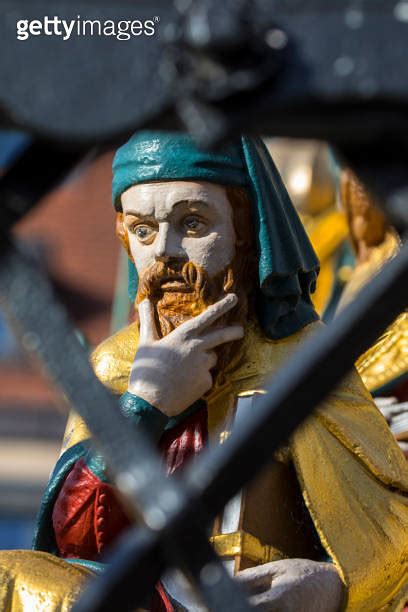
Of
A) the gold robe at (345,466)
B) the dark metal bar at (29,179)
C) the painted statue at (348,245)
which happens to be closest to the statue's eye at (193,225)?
the gold robe at (345,466)

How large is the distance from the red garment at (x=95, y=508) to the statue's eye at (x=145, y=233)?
1.40 ft

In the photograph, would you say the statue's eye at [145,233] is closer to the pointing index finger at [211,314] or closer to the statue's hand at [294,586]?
the pointing index finger at [211,314]

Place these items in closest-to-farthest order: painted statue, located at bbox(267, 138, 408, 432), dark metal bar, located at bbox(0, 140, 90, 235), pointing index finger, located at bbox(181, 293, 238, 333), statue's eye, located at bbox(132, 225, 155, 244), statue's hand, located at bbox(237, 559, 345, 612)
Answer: dark metal bar, located at bbox(0, 140, 90, 235), statue's hand, located at bbox(237, 559, 345, 612), pointing index finger, located at bbox(181, 293, 238, 333), statue's eye, located at bbox(132, 225, 155, 244), painted statue, located at bbox(267, 138, 408, 432)

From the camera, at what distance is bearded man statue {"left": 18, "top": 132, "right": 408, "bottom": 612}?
13.7 ft

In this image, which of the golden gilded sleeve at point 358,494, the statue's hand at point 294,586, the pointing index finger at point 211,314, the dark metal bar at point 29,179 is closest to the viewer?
the dark metal bar at point 29,179

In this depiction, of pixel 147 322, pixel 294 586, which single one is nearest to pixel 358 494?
pixel 294 586

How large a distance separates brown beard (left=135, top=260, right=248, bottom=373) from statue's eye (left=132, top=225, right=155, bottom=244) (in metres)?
0.06

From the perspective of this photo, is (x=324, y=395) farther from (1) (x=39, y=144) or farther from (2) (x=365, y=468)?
(2) (x=365, y=468)

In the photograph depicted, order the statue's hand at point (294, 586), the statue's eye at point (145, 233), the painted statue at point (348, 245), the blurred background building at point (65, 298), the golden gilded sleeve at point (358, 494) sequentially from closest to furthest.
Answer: the statue's hand at point (294, 586)
the golden gilded sleeve at point (358, 494)
the statue's eye at point (145, 233)
the painted statue at point (348, 245)
the blurred background building at point (65, 298)

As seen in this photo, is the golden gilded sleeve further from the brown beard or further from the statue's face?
the statue's face

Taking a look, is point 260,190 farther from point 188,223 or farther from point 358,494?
point 358,494

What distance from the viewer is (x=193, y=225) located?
4383mm

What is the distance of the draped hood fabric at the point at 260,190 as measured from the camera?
439 centimetres

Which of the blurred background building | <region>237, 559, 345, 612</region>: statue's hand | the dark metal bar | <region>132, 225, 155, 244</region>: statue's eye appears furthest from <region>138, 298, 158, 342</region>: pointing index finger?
the blurred background building
